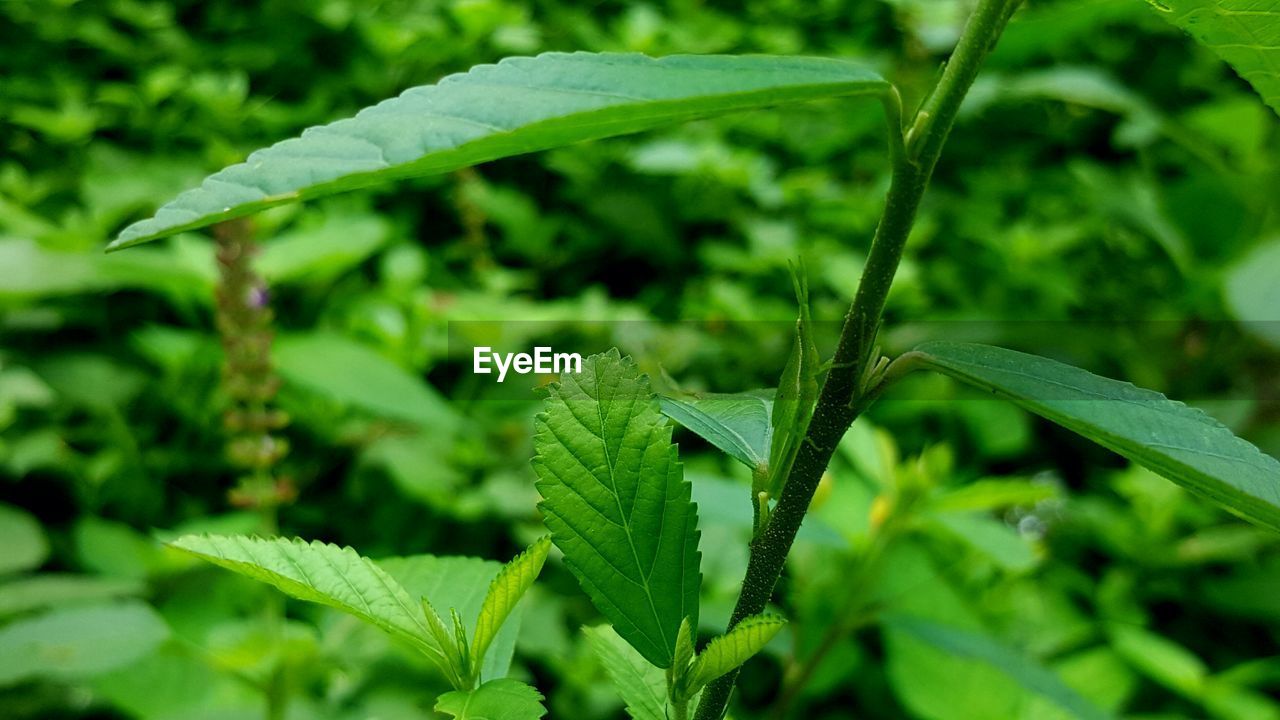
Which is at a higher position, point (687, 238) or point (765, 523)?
point (765, 523)

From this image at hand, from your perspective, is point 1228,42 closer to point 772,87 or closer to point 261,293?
point 772,87

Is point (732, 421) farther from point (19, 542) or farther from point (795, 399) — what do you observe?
point (19, 542)

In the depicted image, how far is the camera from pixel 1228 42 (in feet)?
0.99

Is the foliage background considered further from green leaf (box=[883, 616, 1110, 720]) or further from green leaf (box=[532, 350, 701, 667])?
green leaf (box=[532, 350, 701, 667])

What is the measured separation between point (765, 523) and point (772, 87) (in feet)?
0.43

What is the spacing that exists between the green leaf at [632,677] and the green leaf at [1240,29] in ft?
0.89

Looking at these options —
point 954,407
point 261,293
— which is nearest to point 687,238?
point 954,407

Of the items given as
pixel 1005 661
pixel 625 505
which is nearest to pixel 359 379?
pixel 1005 661

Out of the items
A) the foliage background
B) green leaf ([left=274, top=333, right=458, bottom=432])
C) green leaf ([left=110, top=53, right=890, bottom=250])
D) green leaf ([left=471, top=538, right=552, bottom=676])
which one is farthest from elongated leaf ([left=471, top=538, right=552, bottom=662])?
green leaf ([left=274, top=333, right=458, bottom=432])

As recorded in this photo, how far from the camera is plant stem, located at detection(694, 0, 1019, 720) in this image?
276 mm

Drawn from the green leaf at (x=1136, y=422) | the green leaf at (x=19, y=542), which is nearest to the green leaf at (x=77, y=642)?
the green leaf at (x=19, y=542)

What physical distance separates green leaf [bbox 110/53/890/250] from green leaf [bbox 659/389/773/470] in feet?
0.36

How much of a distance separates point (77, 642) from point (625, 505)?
656 millimetres

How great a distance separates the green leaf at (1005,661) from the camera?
2.23 ft
